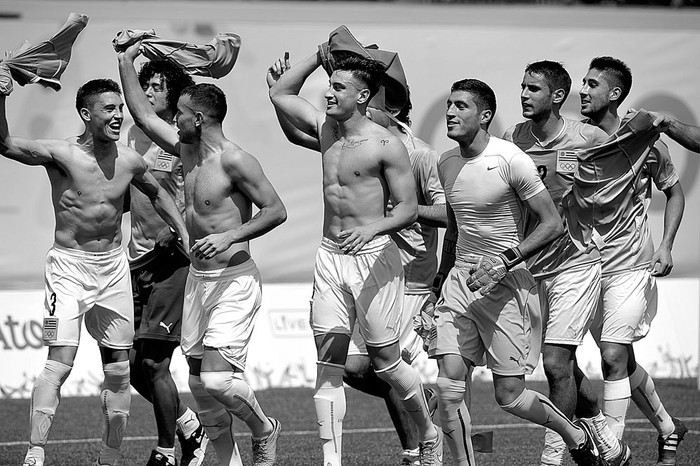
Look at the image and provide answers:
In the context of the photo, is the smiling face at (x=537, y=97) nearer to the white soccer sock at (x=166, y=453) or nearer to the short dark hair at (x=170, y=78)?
the short dark hair at (x=170, y=78)

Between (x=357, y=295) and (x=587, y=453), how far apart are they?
1.94m

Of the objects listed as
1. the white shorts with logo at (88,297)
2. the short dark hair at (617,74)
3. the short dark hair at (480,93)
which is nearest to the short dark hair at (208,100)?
the white shorts with logo at (88,297)

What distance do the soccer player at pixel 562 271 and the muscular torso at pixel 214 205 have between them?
7.09 ft

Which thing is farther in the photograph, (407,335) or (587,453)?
(407,335)

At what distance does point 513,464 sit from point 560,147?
234 centimetres

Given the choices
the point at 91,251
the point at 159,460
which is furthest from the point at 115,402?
the point at 91,251

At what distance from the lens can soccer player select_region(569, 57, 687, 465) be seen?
7.98 m

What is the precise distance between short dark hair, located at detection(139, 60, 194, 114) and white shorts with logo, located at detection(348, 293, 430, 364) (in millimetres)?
2239

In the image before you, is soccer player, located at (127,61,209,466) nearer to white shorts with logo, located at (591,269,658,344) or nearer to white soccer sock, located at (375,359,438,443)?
white soccer sock, located at (375,359,438,443)

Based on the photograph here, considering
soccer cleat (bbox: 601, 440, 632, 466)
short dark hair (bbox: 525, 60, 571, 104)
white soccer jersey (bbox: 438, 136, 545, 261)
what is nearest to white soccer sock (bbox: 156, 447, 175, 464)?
white soccer jersey (bbox: 438, 136, 545, 261)

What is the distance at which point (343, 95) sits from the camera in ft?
23.4

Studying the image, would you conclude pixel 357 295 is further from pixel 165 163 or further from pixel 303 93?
pixel 303 93

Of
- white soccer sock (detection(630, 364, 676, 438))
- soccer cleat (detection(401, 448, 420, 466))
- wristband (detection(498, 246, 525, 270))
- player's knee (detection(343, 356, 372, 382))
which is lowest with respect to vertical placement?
soccer cleat (detection(401, 448, 420, 466))

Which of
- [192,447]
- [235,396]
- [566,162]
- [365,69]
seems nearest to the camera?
[235,396]
